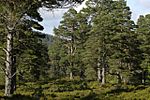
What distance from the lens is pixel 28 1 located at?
22750mm

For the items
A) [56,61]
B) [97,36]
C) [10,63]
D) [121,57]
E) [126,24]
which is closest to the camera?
[10,63]

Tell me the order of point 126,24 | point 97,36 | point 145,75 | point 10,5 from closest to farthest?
point 10,5 → point 97,36 → point 126,24 → point 145,75

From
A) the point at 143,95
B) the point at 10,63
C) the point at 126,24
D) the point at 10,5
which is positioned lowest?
the point at 143,95

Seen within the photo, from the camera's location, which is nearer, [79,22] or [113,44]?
[113,44]

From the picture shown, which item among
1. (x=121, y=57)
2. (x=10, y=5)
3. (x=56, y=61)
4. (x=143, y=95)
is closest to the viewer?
(x=10, y=5)

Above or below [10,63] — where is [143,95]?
below

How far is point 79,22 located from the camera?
7500cm

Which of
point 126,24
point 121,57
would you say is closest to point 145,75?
point 126,24

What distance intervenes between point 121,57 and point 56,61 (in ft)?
171

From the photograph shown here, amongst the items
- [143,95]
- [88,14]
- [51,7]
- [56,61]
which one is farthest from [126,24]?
[56,61]

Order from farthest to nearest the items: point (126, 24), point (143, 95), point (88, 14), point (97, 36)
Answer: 1. point (88, 14)
2. point (126, 24)
3. point (97, 36)
4. point (143, 95)

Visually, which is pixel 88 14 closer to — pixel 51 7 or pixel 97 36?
pixel 97 36

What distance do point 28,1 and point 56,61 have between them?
82612 mm

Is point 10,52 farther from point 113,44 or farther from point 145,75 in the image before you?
point 145,75
